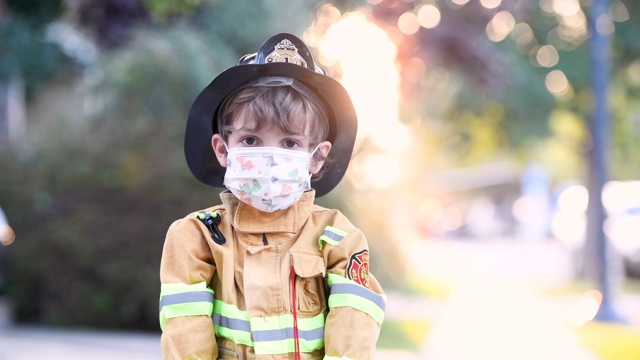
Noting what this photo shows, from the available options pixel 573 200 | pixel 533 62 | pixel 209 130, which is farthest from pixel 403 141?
pixel 209 130

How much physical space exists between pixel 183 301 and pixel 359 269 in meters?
0.55

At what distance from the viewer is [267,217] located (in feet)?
8.66

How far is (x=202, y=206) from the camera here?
8.01m

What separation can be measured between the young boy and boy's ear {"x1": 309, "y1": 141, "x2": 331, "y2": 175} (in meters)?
0.01

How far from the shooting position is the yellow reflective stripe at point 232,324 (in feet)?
8.23

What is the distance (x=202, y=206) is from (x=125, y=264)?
99 cm

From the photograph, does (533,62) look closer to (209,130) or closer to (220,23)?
(220,23)

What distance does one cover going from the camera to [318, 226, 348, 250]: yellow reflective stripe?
2.60 metres

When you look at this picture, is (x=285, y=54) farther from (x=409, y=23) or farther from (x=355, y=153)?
(x=409, y=23)

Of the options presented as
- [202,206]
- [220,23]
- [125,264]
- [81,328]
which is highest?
[220,23]

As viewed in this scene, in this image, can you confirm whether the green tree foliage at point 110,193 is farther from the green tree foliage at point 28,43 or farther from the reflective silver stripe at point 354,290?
the reflective silver stripe at point 354,290

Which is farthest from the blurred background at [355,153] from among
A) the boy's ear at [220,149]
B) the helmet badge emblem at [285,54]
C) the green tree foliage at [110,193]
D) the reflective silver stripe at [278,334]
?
the helmet badge emblem at [285,54]

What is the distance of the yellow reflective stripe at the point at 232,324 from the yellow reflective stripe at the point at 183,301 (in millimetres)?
68

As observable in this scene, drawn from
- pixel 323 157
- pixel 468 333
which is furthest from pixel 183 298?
pixel 468 333
